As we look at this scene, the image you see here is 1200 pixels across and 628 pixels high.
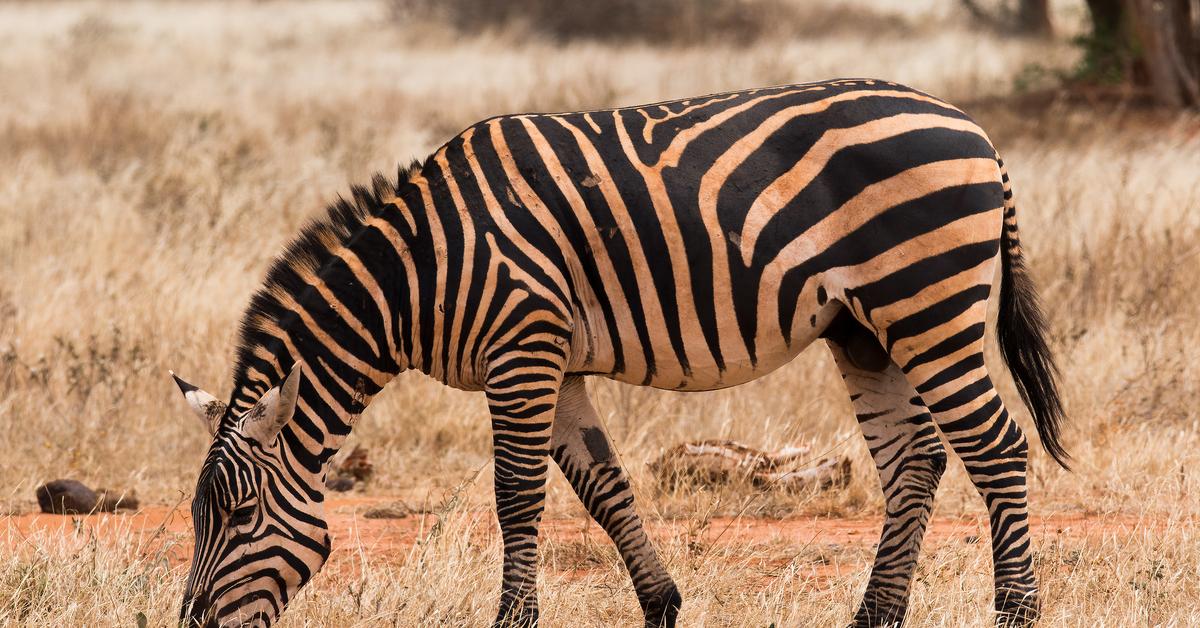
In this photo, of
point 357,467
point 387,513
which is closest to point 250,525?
point 387,513

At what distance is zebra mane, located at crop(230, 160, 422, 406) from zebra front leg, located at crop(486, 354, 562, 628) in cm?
74

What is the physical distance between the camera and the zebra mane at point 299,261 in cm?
432

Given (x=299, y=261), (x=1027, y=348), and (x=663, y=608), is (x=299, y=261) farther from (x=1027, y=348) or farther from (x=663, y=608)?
(x=1027, y=348)

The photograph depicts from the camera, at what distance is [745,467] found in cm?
629

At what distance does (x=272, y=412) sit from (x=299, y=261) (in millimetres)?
651

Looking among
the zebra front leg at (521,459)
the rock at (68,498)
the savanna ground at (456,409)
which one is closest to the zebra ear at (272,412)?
the zebra front leg at (521,459)

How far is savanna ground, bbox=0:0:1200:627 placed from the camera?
482 centimetres

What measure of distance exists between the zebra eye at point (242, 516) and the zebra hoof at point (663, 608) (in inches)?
60.2

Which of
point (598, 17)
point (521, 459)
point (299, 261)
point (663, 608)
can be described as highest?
point (598, 17)

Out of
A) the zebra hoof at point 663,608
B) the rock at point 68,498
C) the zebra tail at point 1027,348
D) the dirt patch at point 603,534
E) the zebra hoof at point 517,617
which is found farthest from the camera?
the rock at point 68,498

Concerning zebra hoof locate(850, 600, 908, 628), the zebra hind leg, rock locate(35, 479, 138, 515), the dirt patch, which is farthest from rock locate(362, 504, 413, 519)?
the zebra hind leg

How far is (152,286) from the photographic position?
849cm

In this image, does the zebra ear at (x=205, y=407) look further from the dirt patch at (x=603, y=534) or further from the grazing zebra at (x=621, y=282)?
the dirt patch at (x=603, y=534)

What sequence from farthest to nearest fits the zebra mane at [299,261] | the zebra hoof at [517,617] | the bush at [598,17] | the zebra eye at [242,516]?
the bush at [598,17] → the zebra hoof at [517,617] → the zebra mane at [299,261] → the zebra eye at [242,516]
